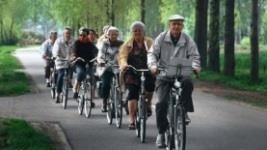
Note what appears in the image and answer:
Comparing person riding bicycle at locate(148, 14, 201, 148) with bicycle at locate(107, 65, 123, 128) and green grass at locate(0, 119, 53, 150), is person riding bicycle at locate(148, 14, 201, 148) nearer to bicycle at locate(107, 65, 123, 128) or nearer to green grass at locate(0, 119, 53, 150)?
green grass at locate(0, 119, 53, 150)

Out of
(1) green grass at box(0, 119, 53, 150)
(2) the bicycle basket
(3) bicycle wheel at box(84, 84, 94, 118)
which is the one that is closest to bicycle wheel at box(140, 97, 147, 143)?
(1) green grass at box(0, 119, 53, 150)

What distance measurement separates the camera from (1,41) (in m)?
102

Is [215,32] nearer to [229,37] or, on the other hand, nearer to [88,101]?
[229,37]

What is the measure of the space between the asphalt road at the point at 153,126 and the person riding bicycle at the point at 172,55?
40.8 inches

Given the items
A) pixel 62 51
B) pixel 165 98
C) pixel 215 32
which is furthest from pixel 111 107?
pixel 215 32

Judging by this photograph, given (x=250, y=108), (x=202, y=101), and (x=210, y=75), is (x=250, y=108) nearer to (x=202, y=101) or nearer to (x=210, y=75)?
(x=202, y=101)

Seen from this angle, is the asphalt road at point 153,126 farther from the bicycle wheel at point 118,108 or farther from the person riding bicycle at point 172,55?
the person riding bicycle at point 172,55

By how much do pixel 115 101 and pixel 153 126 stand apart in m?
0.88

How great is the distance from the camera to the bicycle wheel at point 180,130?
954cm

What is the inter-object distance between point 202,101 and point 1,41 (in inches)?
3342

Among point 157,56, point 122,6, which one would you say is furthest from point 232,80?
point 122,6

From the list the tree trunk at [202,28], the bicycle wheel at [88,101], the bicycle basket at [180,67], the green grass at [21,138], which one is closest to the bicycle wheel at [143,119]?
the green grass at [21,138]

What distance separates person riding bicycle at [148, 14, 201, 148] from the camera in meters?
10.0

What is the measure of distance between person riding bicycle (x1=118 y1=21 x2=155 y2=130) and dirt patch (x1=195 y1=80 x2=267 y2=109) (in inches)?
254
